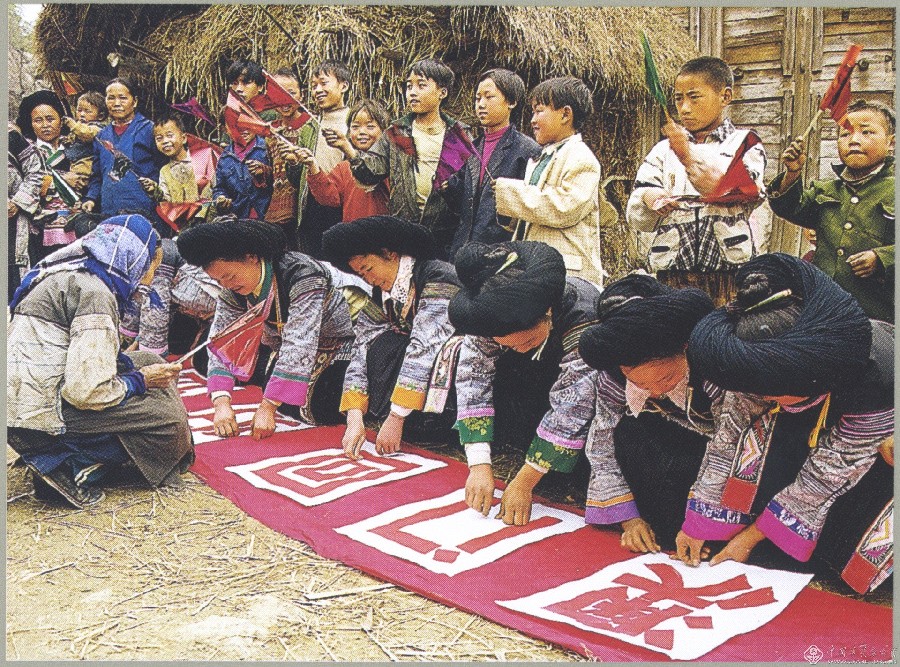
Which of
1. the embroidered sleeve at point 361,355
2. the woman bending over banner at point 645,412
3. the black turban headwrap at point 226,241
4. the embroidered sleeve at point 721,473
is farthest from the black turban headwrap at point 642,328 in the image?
the black turban headwrap at point 226,241

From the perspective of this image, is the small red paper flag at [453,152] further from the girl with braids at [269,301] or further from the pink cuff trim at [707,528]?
the pink cuff trim at [707,528]

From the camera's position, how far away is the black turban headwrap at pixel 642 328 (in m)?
1.87

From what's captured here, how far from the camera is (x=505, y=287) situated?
218 centimetres

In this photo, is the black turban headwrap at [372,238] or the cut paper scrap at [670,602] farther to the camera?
the black turban headwrap at [372,238]

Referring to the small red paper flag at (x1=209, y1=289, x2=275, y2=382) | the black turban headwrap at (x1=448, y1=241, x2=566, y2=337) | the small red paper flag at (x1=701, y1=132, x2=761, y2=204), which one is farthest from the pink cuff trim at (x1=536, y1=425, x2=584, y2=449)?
the small red paper flag at (x1=209, y1=289, x2=275, y2=382)

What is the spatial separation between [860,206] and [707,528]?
4.80 feet

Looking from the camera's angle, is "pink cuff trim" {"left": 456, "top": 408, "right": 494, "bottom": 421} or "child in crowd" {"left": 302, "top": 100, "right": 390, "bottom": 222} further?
"child in crowd" {"left": 302, "top": 100, "right": 390, "bottom": 222}

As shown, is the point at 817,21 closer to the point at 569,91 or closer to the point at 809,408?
the point at 569,91

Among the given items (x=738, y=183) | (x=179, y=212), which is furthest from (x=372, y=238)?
(x=179, y=212)

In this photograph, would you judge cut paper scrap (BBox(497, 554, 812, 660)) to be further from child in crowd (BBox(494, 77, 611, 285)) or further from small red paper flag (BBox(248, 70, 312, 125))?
small red paper flag (BBox(248, 70, 312, 125))

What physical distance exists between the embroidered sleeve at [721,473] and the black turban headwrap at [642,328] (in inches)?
8.4

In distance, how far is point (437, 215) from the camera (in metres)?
3.63

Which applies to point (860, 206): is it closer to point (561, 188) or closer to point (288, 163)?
point (561, 188)

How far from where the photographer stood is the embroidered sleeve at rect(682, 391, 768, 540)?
6.47ft
